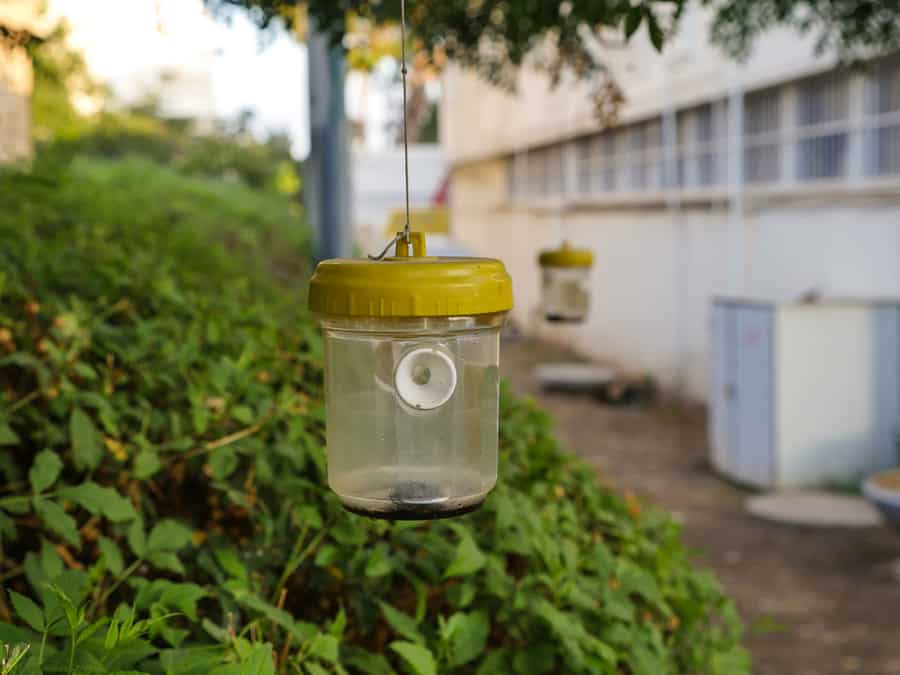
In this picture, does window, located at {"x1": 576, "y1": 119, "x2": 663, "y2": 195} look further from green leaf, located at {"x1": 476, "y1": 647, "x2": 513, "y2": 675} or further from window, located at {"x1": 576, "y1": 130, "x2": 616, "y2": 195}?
green leaf, located at {"x1": 476, "y1": 647, "x2": 513, "y2": 675}

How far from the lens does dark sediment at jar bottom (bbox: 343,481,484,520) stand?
1932mm

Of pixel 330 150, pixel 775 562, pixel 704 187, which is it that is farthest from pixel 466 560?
pixel 704 187

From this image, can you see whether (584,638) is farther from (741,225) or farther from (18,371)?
(741,225)

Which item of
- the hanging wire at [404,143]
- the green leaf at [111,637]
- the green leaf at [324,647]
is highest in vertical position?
the hanging wire at [404,143]

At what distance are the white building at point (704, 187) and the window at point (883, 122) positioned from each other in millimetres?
16

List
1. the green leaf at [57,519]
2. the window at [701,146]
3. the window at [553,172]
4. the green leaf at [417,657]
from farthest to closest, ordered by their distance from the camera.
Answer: the window at [553,172]
the window at [701,146]
the green leaf at [57,519]
the green leaf at [417,657]

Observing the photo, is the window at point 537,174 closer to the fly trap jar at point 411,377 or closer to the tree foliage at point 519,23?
the tree foliage at point 519,23

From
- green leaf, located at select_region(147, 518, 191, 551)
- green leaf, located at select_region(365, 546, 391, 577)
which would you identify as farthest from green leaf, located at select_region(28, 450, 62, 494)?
green leaf, located at select_region(365, 546, 391, 577)

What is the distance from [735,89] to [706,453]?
450cm

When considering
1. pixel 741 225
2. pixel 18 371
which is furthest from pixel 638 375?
pixel 18 371

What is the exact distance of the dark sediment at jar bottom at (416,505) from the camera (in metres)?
1.93

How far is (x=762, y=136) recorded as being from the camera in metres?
14.3

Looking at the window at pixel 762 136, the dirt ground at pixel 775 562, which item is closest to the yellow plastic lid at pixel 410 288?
the dirt ground at pixel 775 562

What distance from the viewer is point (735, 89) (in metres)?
14.6
